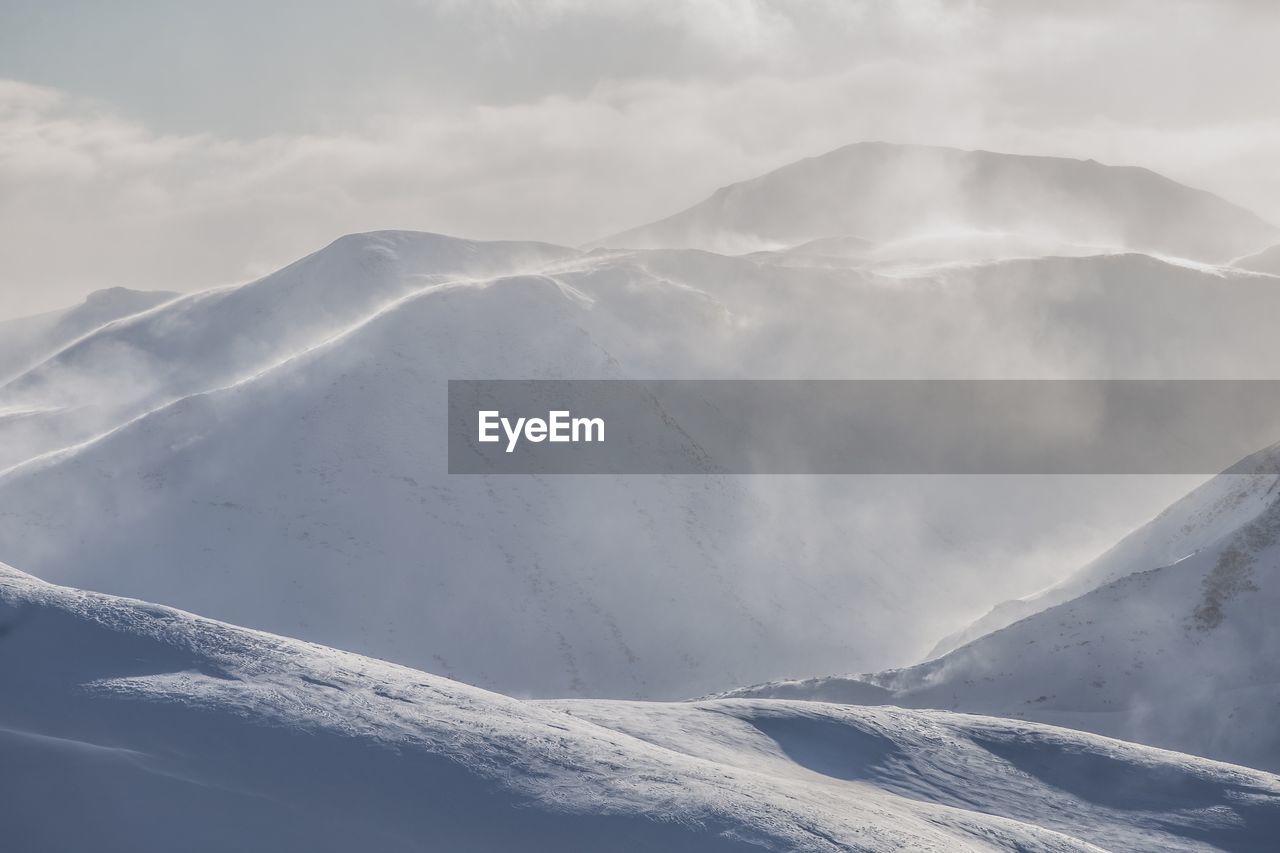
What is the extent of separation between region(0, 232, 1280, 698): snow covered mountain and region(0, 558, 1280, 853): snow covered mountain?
91.0 ft

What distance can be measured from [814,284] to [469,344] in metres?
27.9

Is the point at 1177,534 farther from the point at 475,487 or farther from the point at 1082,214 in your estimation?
the point at 1082,214

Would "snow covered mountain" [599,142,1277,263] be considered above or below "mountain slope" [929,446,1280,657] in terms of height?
above

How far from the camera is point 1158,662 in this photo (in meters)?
39.0

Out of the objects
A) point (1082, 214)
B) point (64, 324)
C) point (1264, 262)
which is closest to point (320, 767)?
point (1264, 262)


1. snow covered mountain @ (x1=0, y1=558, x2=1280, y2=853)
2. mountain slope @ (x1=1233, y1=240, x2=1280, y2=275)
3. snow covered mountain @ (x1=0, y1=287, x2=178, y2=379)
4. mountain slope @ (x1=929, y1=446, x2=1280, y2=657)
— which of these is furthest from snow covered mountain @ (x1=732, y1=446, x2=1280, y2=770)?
snow covered mountain @ (x1=0, y1=287, x2=178, y2=379)

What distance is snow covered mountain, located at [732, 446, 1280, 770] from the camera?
36781 millimetres

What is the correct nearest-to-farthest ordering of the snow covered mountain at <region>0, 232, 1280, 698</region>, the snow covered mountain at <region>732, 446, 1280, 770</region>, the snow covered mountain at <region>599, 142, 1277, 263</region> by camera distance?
the snow covered mountain at <region>732, 446, 1280, 770</region> < the snow covered mountain at <region>0, 232, 1280, 698</region> < the snow covered mountain at <region>599, 142, 1277, 263</region>

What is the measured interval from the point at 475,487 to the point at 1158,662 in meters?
27.1

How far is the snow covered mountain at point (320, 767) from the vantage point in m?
15.1

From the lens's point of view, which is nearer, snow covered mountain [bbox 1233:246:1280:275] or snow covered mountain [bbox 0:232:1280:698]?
snow covered mountain [bbox 0:232:1280:698]

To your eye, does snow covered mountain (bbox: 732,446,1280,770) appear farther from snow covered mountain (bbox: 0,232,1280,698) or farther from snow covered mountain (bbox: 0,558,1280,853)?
snow covered mountain (bbox: 0,558,1280,853)

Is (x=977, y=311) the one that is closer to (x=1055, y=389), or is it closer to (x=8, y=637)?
(x=1055, y=389)

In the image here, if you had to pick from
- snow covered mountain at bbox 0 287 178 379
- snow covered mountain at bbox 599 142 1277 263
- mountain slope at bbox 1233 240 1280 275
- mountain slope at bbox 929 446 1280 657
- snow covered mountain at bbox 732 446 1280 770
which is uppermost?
snow covered mountain at bbox 599 142 1277 263
